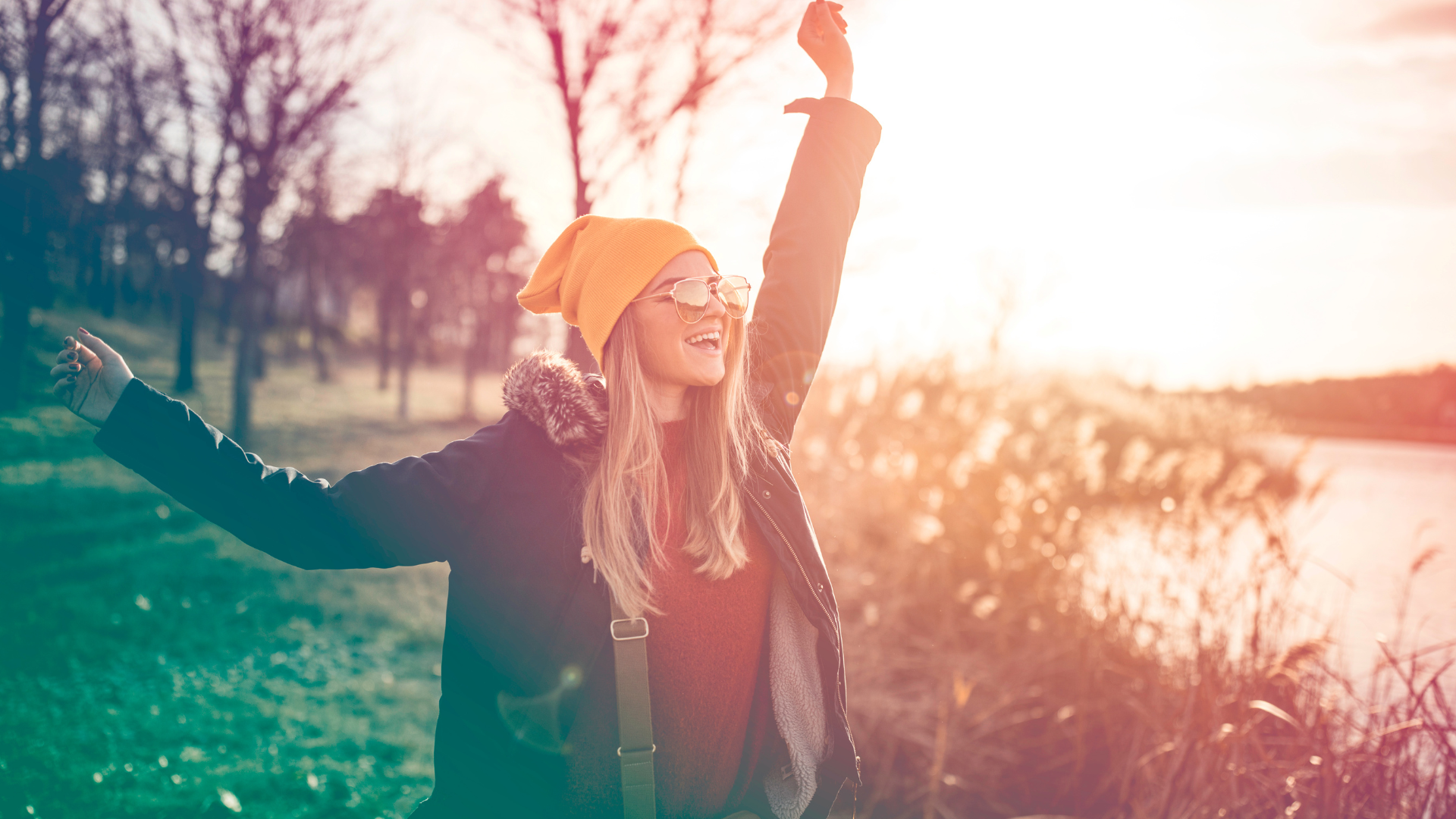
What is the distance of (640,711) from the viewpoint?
4.56 feet

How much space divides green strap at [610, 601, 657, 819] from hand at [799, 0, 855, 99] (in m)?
1.74

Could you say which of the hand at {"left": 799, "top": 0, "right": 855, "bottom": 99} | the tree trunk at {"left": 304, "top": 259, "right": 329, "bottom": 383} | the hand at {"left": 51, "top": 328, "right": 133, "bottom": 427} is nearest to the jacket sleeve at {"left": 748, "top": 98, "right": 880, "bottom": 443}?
the hand at {"left": 799, "top": 0, "right": 855, "bottom": 99}

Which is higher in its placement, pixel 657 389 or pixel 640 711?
pixel 657 389

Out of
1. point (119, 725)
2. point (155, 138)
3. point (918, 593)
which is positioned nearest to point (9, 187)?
point (155, 138)

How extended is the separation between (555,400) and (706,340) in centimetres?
41

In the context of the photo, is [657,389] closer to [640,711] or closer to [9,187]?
[640,711]

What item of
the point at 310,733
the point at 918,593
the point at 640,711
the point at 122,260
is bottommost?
the point at 310,733

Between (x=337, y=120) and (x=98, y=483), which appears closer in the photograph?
(x=98, y=483)

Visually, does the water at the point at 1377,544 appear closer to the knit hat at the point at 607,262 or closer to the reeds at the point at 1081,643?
the reeds at the point at 1081,643

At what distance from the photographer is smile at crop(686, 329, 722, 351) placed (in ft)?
5.49

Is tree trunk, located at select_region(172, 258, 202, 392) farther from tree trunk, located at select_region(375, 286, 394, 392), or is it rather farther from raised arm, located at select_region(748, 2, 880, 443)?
raised arm, located at select_region(748, 2, 880, 443)

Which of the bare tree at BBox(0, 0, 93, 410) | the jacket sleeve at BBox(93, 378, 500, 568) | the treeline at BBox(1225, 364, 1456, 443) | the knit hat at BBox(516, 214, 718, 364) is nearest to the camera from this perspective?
the jacket sleeve at BBox(93, 378, 500, 568)

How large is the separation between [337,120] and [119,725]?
7310mm

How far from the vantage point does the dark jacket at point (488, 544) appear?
1221 mm
